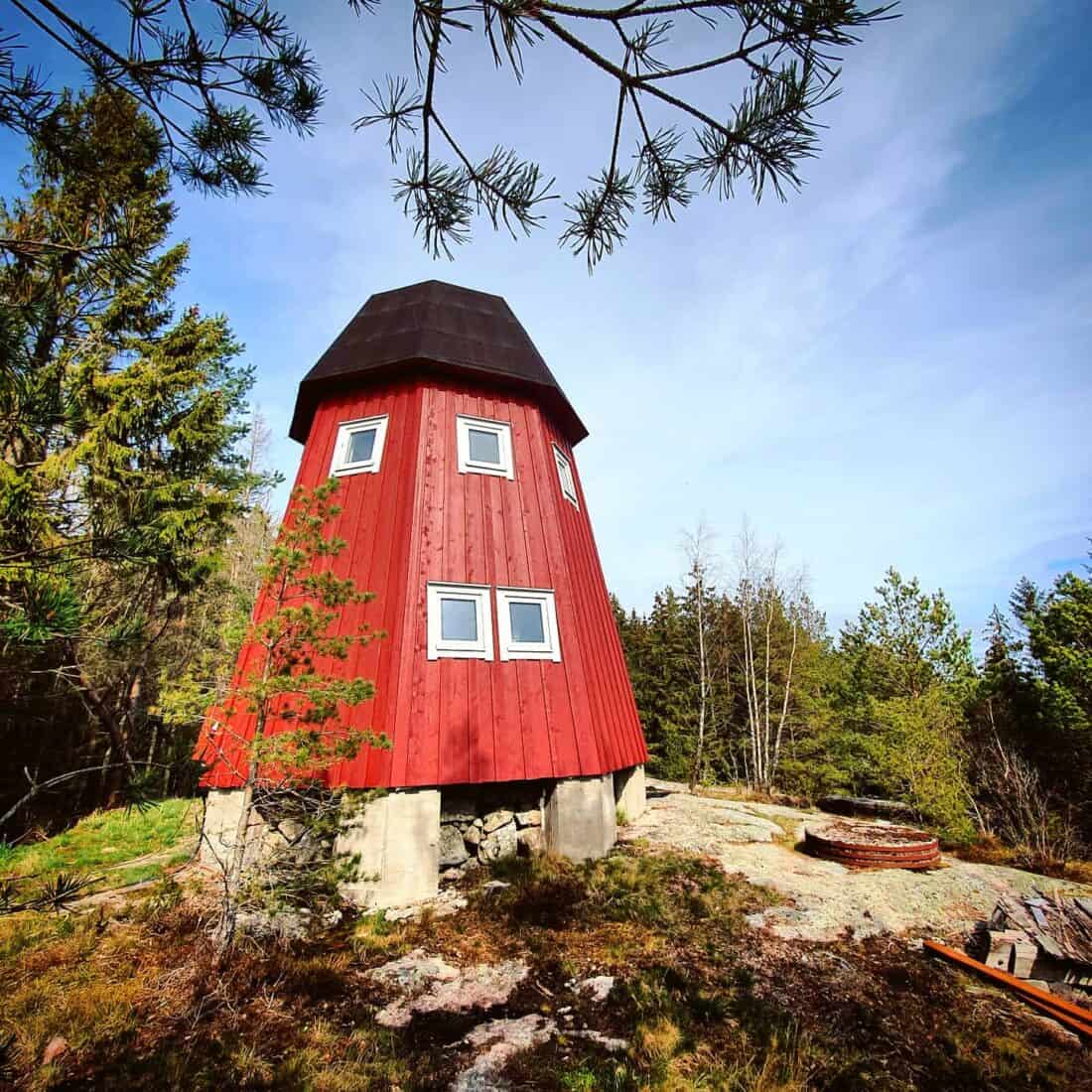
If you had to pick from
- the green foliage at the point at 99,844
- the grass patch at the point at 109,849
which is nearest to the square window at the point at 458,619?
the grass patch at the point at 109,849

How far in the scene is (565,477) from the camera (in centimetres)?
1027

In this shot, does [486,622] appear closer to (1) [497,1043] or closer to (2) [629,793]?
(1) [497,1043]

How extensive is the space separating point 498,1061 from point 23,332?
4.91 m

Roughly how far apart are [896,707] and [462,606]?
348 inches

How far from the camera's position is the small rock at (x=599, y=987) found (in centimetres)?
446

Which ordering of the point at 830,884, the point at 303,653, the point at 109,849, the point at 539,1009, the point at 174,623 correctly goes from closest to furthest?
the point at 539,1009 → the point at 303,653 → the point at 830,884 → the point at 109,849 → the point at 174,623

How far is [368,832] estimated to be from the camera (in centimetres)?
634

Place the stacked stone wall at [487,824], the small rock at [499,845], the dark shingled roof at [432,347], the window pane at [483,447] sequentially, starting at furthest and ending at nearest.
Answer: the dark shingled roof at [432,347] → the window pane at [483,447] → the small rock at [499,845] → the stacked stone wall at [487,824]

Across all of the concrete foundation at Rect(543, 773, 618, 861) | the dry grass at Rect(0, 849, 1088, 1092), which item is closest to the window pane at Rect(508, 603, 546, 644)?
the concrete foundation at Rect(543, 773, 618, 861)

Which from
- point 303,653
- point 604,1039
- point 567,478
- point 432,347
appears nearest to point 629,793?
point 567,478

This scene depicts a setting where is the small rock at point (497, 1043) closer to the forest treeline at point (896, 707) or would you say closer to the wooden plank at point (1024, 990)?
the wooden plank at point (1024, 990)

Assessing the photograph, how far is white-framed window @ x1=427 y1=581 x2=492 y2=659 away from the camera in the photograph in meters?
7.38

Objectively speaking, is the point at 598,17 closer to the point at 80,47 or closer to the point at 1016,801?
the point at 80,47

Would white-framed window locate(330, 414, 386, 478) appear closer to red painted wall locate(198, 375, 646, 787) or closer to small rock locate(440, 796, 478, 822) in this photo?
red painted wall locate(198, 375, 646, 787)
